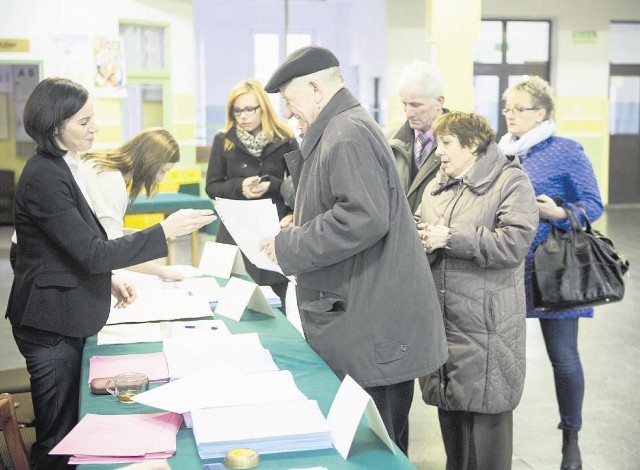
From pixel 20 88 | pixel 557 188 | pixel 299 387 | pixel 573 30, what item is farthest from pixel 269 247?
pixel 573 30

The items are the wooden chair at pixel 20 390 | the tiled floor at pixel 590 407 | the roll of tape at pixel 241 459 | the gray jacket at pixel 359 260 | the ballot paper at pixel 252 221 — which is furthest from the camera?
the tiled floor at pixel 590 407

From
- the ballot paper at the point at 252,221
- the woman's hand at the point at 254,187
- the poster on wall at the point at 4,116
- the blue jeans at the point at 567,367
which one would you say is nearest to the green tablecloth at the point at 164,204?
the woman's hand at the point at 254,187

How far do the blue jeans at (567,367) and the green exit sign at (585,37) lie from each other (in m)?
11.3

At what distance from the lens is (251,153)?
393 centimetres

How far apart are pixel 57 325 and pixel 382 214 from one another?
0.91m

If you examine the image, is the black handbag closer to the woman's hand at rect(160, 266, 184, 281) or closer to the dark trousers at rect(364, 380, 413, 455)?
the dark trousers at rect(364, 380, 413, 455)

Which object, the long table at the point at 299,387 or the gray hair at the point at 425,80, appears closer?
the long table at the point at 299,387

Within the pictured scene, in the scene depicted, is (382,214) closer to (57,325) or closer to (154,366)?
(154,366)

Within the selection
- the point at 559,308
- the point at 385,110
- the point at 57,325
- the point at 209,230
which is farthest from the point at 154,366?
the point at 385,110

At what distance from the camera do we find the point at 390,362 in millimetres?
2164

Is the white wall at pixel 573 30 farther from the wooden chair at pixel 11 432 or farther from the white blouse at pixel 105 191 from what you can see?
the wooden chair at pixel 11 432

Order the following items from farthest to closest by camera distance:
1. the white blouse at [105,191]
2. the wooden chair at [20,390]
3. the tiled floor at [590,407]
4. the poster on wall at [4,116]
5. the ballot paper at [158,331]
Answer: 1. the poster on wall at [4,116]
2. the tiled floor at [590,407]
3. the white blouse at [105,191]
4. the wooden chair at [20,390]
5. the ballot paper at [158,331]

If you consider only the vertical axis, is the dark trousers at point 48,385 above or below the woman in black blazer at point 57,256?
below

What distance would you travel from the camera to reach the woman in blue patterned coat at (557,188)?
320 centimetres
